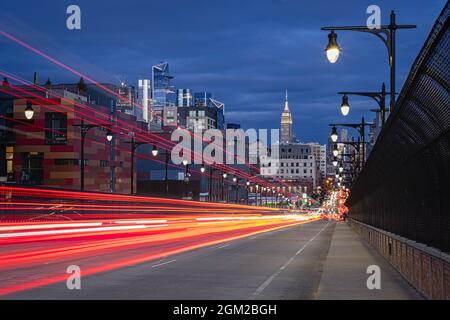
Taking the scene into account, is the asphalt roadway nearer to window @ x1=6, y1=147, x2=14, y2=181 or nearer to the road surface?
the road surface

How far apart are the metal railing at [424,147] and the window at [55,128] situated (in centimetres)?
7071

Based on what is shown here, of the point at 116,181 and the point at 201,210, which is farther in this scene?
the point at 116,181

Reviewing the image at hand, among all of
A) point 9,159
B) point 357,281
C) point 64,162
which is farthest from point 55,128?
point 357,281

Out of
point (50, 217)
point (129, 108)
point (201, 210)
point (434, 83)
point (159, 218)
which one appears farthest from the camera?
point (129, 108)

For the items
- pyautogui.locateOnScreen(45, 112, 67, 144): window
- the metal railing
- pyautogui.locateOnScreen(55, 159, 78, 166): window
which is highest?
pyautogui.locateOnScreen(45, 112, 67, 144): window

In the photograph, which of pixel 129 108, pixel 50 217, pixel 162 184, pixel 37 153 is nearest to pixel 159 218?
pixel 50 217

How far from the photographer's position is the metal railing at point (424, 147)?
965 centimetres

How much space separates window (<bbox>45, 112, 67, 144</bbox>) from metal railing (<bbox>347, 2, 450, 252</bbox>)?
7071cm

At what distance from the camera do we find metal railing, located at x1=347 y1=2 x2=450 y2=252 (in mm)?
9648

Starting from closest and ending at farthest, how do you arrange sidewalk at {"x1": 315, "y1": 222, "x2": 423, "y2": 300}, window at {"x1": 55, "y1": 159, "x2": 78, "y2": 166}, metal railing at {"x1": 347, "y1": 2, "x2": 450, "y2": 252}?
metal railing at {"x1": 347, "y1": 2, "x2": 450, "y2": 252}, sidewalk at {"x1": 315, "y1": 222, "x2": 423, "y2": 300}, window at {"x1": 55, "y1": 159, "x2": 78, "y2": 166}

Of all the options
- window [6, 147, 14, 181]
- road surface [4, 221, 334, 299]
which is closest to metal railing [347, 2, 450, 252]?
road surface [4, 221, 334, 299]

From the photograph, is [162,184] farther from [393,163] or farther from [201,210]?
[393,163]
